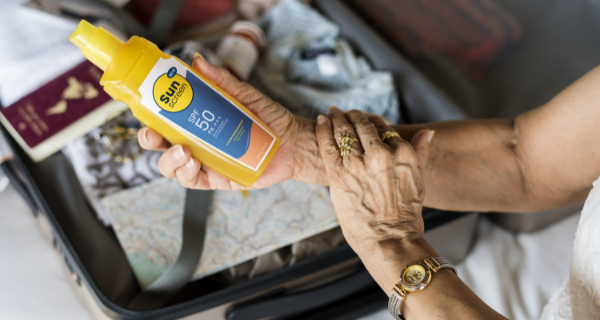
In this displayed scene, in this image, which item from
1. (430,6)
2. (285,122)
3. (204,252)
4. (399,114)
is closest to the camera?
(285,122)

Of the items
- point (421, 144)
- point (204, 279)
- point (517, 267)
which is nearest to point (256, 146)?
point (421, 144)

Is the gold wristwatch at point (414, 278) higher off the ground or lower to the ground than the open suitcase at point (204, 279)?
higher

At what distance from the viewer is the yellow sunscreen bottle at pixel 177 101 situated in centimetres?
45

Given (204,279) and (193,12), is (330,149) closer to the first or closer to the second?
(204,279)

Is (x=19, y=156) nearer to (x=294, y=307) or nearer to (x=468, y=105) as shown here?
(x=294, y=307)

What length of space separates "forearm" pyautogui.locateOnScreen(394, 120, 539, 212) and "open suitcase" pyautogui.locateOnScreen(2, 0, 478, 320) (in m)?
0.10

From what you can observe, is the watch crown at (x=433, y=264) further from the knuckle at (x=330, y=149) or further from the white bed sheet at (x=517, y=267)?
the white bed sheet at (x=517, y=267)

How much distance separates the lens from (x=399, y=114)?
1.00 meters

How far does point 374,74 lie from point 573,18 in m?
0.54

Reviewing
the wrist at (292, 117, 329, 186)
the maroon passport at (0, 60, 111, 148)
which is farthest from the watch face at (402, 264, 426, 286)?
the maroon passport at (0, 60, 111, 148)

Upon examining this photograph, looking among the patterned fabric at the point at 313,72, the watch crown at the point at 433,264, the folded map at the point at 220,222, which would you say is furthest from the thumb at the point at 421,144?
the patterned fabric at the point at 313,72

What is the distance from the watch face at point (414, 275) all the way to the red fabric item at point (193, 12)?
935 millimetres

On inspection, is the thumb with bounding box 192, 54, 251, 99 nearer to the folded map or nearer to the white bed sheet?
the folded map

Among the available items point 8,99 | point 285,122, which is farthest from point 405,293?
point 8,99
